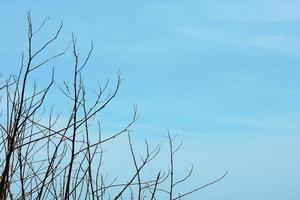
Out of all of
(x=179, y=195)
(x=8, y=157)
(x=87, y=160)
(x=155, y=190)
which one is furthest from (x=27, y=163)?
(x=179, y=195)

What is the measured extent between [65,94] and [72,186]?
Answer: 0.66 meters

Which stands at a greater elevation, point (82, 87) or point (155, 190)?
point (82, 87)

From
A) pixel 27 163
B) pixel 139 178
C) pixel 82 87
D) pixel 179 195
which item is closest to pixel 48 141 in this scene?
pixel 27 163

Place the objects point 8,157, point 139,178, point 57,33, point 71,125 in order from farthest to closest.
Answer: point 139,178, point 57,33, point 71,125, point 8,157

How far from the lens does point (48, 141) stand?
2797 mm

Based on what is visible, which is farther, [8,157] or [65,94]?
[65,94]

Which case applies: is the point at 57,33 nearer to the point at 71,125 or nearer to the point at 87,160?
the point at 71,125

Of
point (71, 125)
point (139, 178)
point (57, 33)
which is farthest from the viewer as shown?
point (139, 178)

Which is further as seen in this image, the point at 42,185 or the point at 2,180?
the point at 42,185

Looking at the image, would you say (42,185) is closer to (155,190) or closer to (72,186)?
(72,186)

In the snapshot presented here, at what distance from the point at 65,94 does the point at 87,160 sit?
495mm

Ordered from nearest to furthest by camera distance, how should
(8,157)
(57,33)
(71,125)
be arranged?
1. (8,157)
2. (71,125)
3. (57,33)

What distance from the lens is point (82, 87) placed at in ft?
9.71

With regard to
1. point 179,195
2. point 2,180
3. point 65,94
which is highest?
point 65,94
